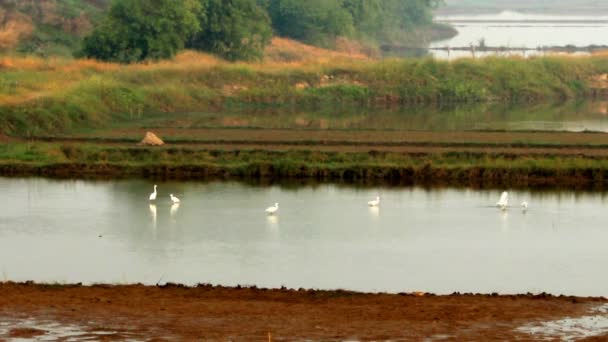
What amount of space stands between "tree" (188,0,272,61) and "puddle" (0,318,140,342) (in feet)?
155

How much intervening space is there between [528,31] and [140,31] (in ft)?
211

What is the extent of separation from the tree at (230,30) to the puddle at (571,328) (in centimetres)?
4720

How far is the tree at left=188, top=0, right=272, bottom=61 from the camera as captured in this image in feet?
201

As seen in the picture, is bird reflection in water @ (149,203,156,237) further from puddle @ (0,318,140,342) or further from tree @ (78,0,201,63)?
tree @ (78,0,201,63)

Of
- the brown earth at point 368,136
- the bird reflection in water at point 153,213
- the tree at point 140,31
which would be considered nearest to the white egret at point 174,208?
the bird reflection in water at point 153,213

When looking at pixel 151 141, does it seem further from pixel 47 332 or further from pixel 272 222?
pixel 47 332

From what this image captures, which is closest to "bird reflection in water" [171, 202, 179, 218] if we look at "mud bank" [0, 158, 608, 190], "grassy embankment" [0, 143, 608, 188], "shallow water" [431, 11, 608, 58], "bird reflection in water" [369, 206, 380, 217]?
"bird reflection in water" [369, 206, 380, 217]

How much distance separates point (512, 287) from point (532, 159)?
13.4 meters

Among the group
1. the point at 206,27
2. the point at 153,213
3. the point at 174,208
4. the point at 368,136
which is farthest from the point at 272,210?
the point at 206,27

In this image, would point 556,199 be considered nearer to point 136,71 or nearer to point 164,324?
point 164,324

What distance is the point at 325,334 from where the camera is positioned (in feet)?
46.1

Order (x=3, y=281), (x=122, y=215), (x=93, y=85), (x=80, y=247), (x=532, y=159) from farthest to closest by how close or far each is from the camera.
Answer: (x=93, y=85) < (x=532, y=159) < (x=122, y=215) < (x=80, y=247) < (x=3, y=281)

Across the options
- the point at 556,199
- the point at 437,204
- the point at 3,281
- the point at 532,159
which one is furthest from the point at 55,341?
the point at 532,159

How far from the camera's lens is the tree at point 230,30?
61250 millimetres
